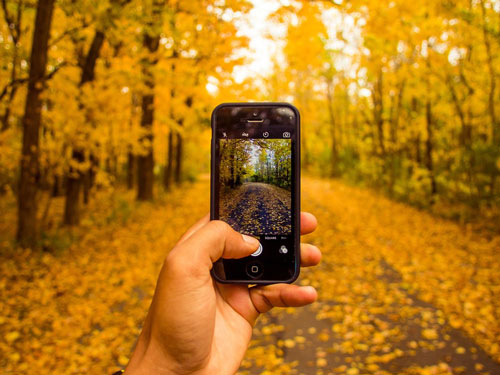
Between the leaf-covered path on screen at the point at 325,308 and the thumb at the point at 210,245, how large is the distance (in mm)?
2668

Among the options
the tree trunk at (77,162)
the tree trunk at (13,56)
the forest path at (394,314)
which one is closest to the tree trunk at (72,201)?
the tree trunk at (77,162)

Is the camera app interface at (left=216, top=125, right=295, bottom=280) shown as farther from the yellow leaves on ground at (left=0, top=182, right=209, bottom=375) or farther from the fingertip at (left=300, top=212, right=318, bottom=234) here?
the yellow leaves on ground at (left=0, top=182, right=209, bottom=375)

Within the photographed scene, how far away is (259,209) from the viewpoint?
88.6 inches

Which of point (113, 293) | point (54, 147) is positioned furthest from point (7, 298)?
point (54, 147)

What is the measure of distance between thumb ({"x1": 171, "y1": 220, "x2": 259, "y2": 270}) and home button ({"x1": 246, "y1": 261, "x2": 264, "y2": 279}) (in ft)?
0.59

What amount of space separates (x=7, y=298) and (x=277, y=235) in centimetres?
552

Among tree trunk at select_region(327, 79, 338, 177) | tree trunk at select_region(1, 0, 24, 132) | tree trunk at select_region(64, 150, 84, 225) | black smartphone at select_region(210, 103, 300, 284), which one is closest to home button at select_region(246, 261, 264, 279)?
black smartphone at select_region(210, 103, 300, 284)

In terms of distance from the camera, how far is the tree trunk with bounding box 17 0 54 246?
7.35m

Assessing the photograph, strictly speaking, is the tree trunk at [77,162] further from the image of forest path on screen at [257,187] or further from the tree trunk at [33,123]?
the image of forest path on screen at [257,187]

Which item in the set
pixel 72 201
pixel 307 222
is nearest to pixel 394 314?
pixel 307 222

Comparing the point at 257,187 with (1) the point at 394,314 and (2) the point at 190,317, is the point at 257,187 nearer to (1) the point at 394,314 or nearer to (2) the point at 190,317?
(2) the point at 190,317

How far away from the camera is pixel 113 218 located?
1153 centimetres

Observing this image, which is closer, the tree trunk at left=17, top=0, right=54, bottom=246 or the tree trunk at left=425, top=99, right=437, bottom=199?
the tree trunk at left=17, top=0, right=54, bottom=246

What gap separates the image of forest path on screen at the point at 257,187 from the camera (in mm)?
2230
